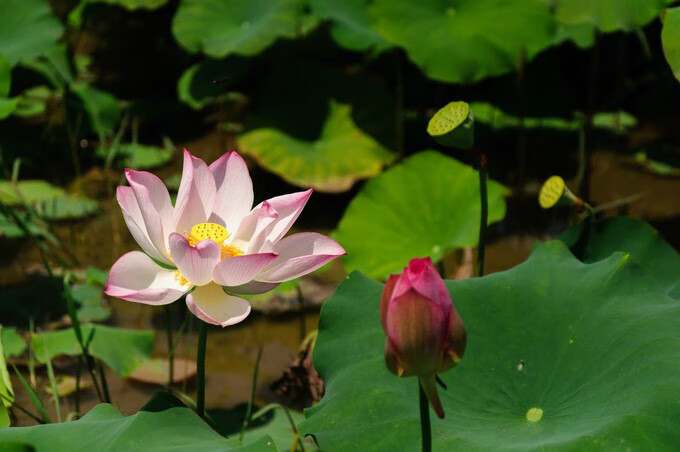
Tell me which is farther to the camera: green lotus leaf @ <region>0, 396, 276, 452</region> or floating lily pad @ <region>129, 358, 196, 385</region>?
floating lily pad @ <region>129, 358, 196, 385</region>

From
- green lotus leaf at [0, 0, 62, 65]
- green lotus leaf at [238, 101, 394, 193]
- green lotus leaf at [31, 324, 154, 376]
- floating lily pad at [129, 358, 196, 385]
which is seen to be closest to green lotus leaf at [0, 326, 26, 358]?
green lotus leaf at [31, 324, 154, 376]

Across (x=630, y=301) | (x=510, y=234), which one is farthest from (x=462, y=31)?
(x=630, y=301)

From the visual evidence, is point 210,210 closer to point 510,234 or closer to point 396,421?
point 396,421

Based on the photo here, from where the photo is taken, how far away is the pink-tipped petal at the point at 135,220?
1.07 m

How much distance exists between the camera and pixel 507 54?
259 cm

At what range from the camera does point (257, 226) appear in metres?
1.10

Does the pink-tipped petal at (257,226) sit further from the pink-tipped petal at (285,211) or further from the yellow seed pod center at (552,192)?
the yellow seed pod center at (552,192)

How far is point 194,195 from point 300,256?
17 cm

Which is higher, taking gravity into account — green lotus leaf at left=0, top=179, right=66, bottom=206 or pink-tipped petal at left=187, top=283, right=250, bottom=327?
pink-tipped petal at left=187, top=283, right=250, bottom=327

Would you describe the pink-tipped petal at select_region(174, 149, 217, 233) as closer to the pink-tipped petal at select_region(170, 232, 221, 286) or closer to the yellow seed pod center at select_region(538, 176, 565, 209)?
the pink-tipped petal at select_region(170, 232, 221, 286)

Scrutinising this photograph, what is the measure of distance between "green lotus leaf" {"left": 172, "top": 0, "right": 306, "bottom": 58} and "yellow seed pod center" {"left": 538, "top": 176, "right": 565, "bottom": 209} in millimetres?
1420

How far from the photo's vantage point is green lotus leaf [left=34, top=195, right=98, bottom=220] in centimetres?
276

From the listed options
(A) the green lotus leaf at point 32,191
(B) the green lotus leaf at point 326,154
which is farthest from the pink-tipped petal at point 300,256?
(A) the green lotus leaf at point 32,191

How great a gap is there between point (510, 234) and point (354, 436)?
1.69 meters
